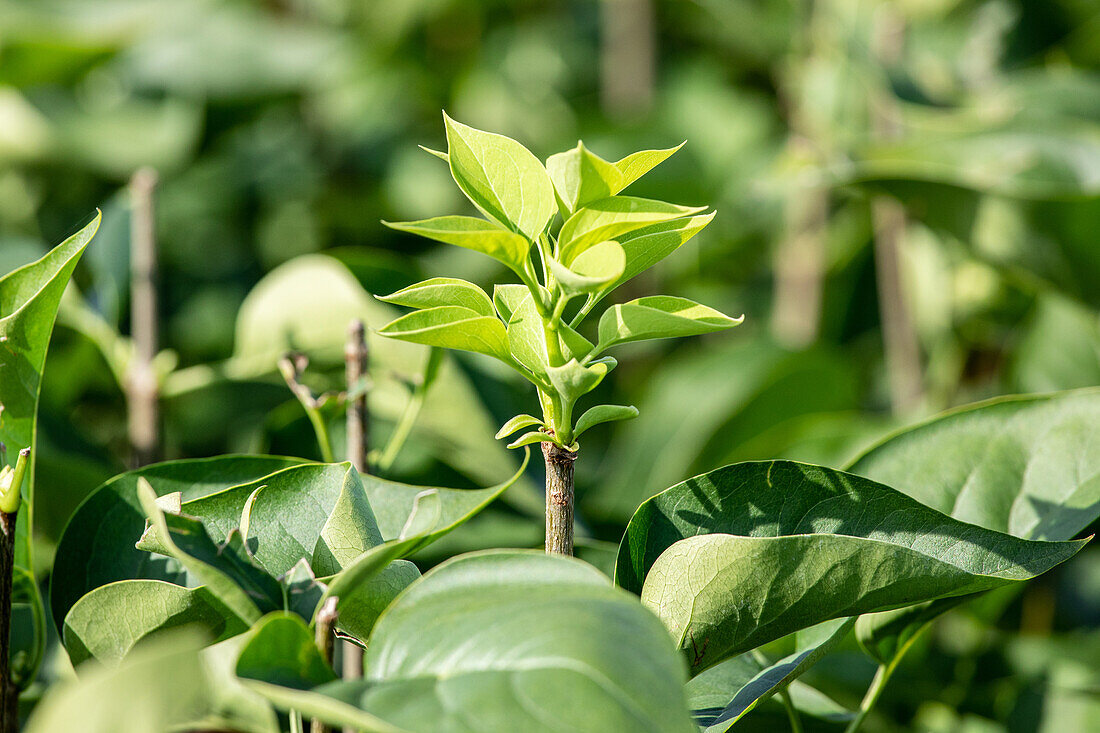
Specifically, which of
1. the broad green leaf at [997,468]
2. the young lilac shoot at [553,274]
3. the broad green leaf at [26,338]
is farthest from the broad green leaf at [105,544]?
the broad green leaf at [997,468]

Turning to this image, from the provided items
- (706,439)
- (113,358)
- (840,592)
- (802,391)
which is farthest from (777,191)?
(840,592)

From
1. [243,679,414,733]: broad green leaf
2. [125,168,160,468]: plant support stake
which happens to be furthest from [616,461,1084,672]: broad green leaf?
[125,168,160,468]: plant support stake

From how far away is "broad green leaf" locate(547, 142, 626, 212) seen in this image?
27cm

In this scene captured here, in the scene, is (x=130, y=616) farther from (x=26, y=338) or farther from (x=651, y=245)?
(x=651, y=245)

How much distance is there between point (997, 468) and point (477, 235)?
0.25 m

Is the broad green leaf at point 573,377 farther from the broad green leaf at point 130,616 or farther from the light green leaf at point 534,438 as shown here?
the broad green leaf at point 130,616

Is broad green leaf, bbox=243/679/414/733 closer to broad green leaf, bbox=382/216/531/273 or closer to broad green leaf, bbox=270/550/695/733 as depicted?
broad green leaf, bbox=270/550/695/733

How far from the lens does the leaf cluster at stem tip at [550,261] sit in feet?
0.91

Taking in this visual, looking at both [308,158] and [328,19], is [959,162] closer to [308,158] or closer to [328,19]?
[308,158]

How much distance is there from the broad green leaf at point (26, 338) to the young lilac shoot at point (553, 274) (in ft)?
0.43

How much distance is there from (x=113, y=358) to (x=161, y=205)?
0.77 metres

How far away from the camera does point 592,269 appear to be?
Answer: 281mm

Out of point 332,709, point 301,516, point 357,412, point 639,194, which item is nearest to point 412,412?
point 357,412

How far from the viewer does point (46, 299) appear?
13.5 inches
